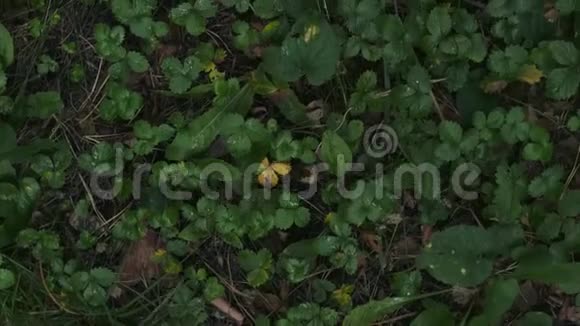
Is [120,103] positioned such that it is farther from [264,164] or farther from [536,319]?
[536,319]

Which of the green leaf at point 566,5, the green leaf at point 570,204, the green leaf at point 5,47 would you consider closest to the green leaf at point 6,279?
the green leaf at point 5,47

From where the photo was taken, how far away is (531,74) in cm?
198

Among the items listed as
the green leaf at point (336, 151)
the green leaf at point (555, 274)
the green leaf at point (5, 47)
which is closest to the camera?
the green leaf at point (555, 274)

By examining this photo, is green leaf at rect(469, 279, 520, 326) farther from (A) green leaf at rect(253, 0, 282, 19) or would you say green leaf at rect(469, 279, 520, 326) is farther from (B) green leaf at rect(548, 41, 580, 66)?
(A) green leaf at rect(253, 0, 282, 19)

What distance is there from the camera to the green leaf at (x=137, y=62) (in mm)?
2082

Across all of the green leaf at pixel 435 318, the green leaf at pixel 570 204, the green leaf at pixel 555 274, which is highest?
the green leaf at pixel 570 204

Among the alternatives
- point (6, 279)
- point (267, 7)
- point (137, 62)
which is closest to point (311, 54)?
point (267, 7)

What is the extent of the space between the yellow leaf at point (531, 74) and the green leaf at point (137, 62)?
0.93 metres

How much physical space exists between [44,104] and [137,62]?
0.86 ft

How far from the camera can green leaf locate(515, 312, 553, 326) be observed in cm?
194

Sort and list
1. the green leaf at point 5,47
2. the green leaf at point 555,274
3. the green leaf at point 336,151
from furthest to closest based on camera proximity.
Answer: the green leaf at point 5,47 → the green leaf at point 336,151 → the green leaf at point 555,274

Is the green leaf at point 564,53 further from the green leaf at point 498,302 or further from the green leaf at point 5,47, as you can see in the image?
the green leaf at point 5,47

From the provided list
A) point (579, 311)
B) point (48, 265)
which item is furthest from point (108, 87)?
point (579, 311)

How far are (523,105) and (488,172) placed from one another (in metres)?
0.20
